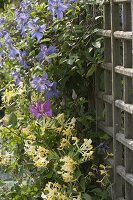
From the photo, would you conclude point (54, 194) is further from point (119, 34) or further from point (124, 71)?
point (119, 34)

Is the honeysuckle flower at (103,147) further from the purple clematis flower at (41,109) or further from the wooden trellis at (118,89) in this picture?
the purple clematis flower at (41,109)

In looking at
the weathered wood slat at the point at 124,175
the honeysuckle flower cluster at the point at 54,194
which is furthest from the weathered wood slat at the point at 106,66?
the honeysuckle flower cluster at the point at 54,194

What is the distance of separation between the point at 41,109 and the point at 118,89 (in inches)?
17.1

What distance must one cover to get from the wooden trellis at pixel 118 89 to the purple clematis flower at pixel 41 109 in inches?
10.0

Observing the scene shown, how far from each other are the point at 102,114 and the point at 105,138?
16 cm

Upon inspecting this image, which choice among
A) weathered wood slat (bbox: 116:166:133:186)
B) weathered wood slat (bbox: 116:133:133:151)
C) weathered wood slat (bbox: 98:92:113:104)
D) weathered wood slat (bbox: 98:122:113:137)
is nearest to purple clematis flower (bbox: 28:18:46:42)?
weathered wood slat (bbox: 98:92:113:104)

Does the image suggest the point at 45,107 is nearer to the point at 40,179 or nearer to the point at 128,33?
the point at 40,179

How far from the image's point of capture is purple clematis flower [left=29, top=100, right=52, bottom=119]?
99.3 inches

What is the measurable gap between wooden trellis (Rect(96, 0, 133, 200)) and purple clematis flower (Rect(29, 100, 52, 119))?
254mm

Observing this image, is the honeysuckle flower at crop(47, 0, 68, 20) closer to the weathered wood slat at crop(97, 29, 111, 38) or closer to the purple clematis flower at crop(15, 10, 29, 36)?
the weathered wood slat at crop(97, 29, 111, 38)

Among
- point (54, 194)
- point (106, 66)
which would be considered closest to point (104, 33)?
point (106, 66)

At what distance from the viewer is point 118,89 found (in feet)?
7.52

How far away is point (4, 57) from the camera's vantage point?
306 centimetres

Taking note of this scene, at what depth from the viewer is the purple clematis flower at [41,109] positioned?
2521mm
